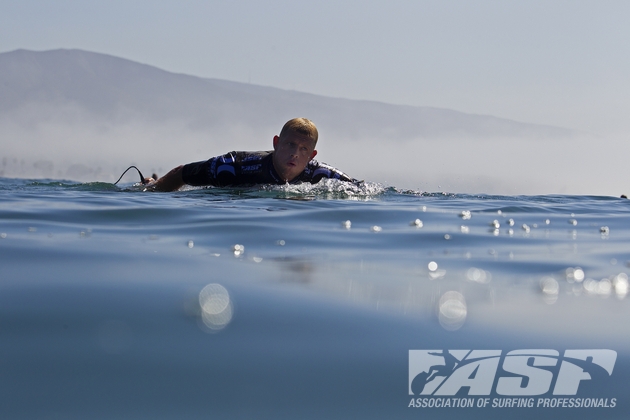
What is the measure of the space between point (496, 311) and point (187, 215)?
351 centimetres

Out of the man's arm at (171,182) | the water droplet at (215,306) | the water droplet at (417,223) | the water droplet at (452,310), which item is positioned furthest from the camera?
the man's arm at (171,182)

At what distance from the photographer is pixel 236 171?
28.5 ft

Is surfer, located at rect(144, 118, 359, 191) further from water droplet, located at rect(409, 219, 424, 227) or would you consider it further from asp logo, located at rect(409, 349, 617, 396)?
asp logo, located at rect(409, 349, 617, 396)

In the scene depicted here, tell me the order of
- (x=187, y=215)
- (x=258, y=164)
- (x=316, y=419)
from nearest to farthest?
(x=316, y=419) → (x=187, y=215) → (x=258, y=164)

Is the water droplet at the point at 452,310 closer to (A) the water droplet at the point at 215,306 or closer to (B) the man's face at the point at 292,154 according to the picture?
(A) the water droplet at the point at 215,306

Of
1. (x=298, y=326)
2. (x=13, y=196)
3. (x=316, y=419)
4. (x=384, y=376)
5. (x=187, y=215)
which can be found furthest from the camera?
(x=13, y=196)

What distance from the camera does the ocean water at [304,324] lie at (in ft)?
5.80

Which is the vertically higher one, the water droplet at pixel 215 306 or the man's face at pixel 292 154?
the man's face at pixel 292 154

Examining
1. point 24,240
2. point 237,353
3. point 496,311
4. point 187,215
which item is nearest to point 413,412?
point 237,353

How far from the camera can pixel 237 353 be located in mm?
2047

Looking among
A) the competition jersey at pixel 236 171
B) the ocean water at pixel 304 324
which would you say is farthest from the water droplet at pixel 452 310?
the competition jersey at pixel 236 171

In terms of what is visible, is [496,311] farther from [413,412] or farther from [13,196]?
[13,196]

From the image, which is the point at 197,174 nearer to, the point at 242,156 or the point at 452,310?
the point at 242,156

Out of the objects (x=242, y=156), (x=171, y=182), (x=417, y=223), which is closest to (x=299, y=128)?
(x=242, y=156)
